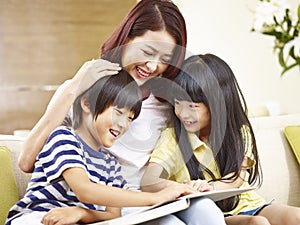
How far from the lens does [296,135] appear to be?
7.91ft

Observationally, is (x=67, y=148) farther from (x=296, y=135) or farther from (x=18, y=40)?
(x=18, y=40)

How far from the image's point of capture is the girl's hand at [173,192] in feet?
5.31

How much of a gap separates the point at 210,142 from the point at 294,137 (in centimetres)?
58

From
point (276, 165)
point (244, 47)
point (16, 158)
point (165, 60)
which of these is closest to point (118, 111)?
point (165, 60)

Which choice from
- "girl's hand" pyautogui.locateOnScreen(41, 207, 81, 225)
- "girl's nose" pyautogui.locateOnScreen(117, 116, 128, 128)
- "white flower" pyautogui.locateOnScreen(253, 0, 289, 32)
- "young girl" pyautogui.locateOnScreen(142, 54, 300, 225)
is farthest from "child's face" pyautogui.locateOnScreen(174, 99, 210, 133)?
"girl's hand" pyautogui.locateOnScreen(41, 207, 81, 225)

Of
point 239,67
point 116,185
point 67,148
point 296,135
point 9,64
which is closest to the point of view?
point 67,148

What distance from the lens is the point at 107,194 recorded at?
1622 millimetres

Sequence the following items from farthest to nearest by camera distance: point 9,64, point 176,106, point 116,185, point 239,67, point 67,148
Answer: point 9,64, point 239,67, point 176,106, point 116,185, point 67,148

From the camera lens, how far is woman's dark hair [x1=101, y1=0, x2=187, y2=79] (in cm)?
185

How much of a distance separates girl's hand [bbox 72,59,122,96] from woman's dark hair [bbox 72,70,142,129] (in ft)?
0.04

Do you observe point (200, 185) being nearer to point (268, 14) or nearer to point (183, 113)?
point (183, 113)

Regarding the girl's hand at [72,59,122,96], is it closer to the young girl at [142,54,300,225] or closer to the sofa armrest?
the young girl at [142,54,300,225]

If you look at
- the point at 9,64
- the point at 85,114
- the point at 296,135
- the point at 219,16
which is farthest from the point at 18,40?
the point at 85,114

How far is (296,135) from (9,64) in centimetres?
251
